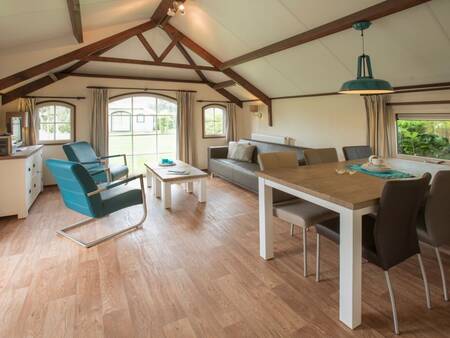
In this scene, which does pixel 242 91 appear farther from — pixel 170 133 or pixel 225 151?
pixel 170 133

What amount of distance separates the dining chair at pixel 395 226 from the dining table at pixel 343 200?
0.30 feet

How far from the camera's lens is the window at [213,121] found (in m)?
7.37

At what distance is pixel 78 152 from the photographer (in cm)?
486

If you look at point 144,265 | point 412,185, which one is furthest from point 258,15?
point 144,265

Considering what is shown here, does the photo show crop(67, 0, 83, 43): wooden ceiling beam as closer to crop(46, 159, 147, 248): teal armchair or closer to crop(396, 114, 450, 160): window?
crop(46, 159, 147, 248): teal armchair

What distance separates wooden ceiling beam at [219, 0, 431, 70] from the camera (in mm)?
2604

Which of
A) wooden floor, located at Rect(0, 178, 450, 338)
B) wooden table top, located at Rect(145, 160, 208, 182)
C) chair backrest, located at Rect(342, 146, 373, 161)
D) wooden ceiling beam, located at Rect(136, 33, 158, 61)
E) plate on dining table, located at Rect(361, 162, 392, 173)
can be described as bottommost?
wooden floor, located at Rect(0, 178, 450, 338)

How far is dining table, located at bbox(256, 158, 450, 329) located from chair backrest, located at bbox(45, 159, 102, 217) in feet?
5.81

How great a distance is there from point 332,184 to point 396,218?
0.49m

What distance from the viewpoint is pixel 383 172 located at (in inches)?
97.1

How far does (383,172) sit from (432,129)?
6.39 ft

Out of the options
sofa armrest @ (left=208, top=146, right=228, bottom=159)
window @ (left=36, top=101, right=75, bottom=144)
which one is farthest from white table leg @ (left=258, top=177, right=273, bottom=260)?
window @ (left=36, top=101, right=75, bottom=144)

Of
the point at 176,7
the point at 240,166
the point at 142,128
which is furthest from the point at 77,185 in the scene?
the point at 142,128

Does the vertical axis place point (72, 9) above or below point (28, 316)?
above
